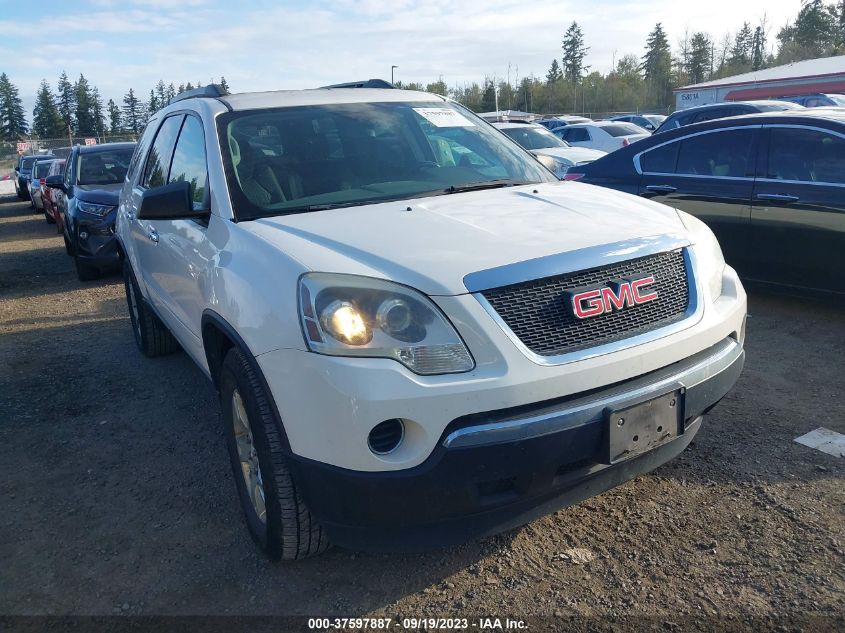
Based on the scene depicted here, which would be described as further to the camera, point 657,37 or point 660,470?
point 657,37

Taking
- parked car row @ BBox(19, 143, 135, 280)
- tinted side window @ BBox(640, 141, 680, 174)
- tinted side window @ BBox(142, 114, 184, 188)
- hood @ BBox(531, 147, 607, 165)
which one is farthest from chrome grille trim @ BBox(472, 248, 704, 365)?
hood @ BBox(531, 147, 607, 165)

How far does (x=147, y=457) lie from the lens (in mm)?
3998

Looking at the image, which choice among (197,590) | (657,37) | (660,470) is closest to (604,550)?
(660,470)

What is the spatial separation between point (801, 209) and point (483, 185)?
9.89 feet

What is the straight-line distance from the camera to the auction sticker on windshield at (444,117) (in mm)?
4063

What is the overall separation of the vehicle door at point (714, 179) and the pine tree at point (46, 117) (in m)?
93.3

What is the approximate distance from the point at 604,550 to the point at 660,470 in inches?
27.7

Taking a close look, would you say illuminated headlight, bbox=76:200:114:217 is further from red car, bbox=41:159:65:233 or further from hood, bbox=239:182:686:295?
hood, bbox=239:182:686:295

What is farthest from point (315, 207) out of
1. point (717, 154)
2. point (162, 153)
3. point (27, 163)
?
point (27, 163)

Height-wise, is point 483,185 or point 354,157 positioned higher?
point 354,157

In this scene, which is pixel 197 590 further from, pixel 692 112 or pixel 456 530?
pixel 692 112

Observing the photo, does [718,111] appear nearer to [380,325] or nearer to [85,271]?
[85,271]

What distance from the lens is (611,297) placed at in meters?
2.53

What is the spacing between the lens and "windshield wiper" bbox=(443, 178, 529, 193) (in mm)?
3506
